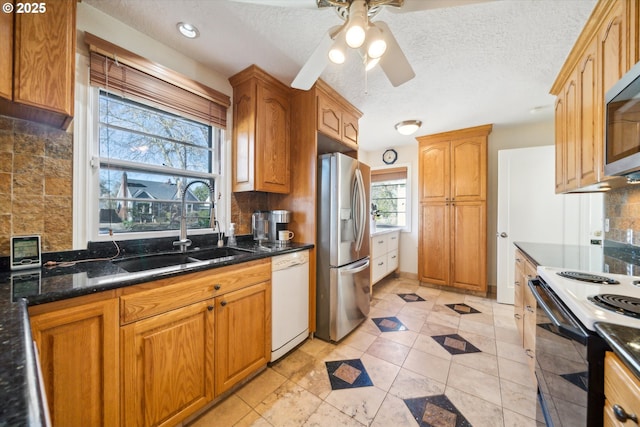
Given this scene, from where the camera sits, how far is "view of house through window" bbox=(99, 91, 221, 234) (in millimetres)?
1518

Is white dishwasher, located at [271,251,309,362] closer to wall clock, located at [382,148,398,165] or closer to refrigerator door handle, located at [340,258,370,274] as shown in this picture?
refrigerator door handle, located at [340,258,370,274]

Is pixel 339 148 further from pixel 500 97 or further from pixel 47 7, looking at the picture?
pixel 47 7

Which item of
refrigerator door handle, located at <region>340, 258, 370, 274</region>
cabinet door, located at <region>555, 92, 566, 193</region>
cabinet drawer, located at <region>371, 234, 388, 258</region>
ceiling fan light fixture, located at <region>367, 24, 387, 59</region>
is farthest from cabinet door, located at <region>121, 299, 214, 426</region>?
cabinet door, located at <region>555, 92, 566, 193</region>

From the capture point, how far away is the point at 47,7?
1.05 m

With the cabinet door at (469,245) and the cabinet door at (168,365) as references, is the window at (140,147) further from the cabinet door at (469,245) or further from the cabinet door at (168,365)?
the cabinet door at (469,245)

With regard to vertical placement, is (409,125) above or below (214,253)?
above

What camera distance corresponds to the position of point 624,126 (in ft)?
3.45

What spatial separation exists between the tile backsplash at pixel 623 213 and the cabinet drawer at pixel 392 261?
2.22 m

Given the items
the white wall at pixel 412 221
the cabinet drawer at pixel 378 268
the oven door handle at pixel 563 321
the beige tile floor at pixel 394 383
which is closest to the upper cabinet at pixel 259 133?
the beige tile floor at pixel 394 383

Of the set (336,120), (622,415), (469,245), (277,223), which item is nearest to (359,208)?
(277,223)

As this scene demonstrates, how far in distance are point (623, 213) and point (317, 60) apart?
257 centimetres

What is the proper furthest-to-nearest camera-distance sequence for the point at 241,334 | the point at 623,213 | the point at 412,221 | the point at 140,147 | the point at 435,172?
the point at 412,221 < the point at 435,172 < the point at 623,213 < the point at 140,147 < the point at 241,334

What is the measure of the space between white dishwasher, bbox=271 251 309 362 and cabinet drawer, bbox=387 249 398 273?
77.3 inches

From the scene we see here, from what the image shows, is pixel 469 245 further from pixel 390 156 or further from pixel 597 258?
pixel 390 156
